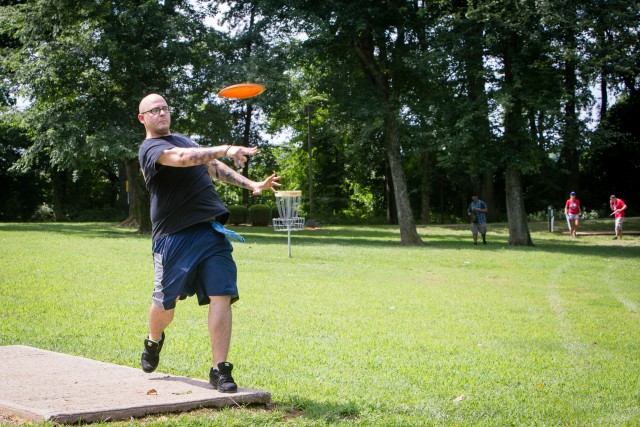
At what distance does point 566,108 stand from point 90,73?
815 inches

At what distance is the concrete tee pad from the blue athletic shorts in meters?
0.69

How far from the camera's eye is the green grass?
6.27 metres

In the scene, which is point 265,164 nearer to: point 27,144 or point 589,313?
point 27,144

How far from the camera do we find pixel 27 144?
5812 cm

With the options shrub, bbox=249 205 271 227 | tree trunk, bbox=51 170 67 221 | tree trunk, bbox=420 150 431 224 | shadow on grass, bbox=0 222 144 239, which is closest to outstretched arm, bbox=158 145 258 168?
shadow on grass, bbox=0 222 144 239

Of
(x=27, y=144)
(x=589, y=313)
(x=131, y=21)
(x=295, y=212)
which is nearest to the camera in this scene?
(x=589, y=313)

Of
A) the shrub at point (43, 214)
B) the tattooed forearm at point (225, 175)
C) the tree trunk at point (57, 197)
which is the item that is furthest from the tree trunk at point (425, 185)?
the tattooed forearm at point (225, 175)

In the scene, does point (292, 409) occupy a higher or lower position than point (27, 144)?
lower

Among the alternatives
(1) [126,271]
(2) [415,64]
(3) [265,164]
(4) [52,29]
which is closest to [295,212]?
(1) [126,271]

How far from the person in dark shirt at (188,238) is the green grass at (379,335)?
0.66 m

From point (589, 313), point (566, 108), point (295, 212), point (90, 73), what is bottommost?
point (589, 313)

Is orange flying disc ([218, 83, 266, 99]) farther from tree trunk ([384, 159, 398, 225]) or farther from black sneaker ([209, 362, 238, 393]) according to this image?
tree trunk ([384, 159, 398, 225])

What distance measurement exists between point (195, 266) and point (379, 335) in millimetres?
4511

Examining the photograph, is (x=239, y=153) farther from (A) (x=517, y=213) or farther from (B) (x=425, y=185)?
(B) (x=425, y=185)
